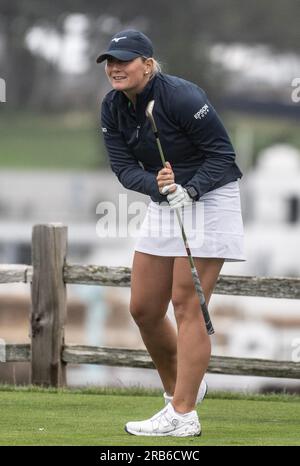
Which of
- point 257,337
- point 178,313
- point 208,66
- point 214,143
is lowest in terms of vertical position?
point 257,337

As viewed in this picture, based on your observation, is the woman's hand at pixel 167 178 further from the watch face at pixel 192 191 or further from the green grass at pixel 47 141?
the green grass at pixel 47 141

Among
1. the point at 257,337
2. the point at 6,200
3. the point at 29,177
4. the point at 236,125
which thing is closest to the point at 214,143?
the point at 257,337

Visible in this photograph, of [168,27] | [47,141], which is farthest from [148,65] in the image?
[47,141]

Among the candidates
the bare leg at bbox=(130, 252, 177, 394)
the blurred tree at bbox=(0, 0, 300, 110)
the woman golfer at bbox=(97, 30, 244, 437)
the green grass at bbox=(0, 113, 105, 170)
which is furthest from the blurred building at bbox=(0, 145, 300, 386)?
the woman golfer at bbox=(97, 30, 244, 437)

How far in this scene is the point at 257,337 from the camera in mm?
38031

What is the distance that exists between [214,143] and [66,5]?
76404 mm

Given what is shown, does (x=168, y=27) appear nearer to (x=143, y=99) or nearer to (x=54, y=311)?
(x=54, y=311)

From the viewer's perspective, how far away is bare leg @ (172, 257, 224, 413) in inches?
299

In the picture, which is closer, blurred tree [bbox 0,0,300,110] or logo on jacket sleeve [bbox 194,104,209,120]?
logo on jacket sleeve [bbox 194,104,209,120]

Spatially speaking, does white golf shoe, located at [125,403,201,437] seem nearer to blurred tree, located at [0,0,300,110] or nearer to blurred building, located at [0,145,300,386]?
blurred building, located at [0,145,300,386]

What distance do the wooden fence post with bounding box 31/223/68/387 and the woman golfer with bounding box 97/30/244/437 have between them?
2375 millimetres

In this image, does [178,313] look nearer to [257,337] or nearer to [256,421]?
[256,421]

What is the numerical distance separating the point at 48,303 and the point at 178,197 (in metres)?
2.91

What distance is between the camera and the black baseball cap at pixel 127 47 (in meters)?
7.56
